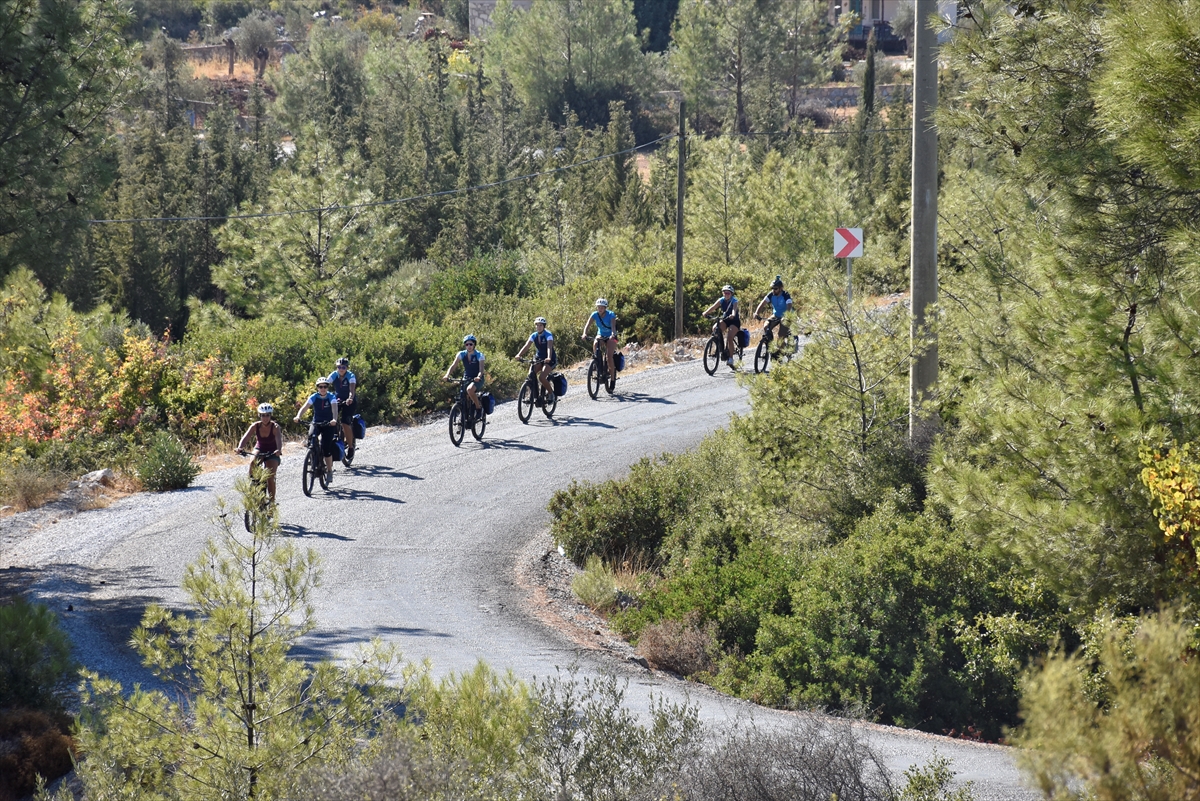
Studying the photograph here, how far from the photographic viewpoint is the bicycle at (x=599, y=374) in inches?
872

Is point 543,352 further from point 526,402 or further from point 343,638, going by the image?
point 343,638

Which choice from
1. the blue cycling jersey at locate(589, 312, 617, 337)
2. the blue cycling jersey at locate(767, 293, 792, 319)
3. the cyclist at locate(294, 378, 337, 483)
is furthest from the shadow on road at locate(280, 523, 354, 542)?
the blue cycling jersey at locate(767, 293, 792, 319)

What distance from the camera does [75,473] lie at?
1884cm

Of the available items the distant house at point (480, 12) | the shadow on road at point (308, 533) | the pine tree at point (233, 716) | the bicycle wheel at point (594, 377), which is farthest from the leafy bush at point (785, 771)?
the distant house at point (480, 12)

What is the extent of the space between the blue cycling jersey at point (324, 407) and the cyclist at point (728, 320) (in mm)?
8308

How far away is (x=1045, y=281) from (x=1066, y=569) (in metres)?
2.03

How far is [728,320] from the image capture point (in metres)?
22.9

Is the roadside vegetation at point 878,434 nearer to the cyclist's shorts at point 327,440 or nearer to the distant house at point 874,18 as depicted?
the cyclist's shorts at point 327,440

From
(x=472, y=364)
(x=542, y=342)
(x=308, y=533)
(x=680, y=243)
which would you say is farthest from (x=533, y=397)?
(x=680, y=243)

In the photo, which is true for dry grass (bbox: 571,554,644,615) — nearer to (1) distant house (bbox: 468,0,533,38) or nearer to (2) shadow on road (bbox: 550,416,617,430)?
(2) shadow on road (bbox: 550,416,617,430)

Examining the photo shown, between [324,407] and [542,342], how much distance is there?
15.7ft

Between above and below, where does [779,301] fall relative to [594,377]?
above

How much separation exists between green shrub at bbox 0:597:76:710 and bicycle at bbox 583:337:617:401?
13416 millimetres

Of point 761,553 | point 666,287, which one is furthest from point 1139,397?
point 666,287
